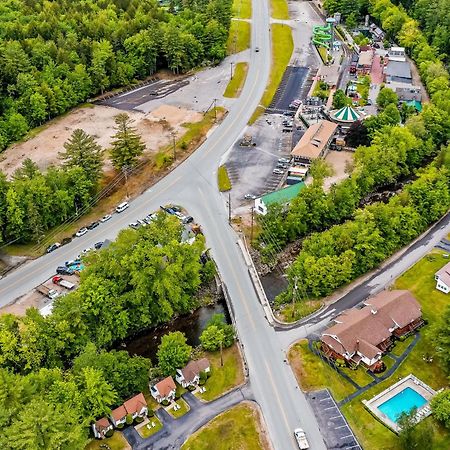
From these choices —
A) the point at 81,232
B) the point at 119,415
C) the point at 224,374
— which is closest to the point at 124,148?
the point at 81,232

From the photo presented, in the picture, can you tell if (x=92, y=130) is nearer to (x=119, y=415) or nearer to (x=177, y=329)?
(x=177, y=329)

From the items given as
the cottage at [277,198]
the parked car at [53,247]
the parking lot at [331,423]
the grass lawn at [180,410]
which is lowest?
the grass lawn at [180,410]

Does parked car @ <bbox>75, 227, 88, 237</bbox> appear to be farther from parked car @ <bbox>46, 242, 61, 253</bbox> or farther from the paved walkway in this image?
the paved walkway

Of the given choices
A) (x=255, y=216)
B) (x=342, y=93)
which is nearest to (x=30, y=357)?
(x=255, y=216)

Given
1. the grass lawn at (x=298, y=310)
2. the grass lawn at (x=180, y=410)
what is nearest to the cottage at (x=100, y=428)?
the grass lawn at (x=180, y=410)

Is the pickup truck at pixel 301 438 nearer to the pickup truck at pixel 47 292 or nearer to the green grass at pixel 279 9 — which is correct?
the pickup truck at pixel 47 292

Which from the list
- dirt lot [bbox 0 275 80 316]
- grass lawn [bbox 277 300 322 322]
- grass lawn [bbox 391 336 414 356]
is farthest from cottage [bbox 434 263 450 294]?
dirt lot [bbox 0 275 80 316]
